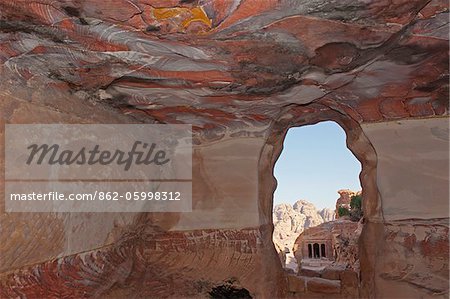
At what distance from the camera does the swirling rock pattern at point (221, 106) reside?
238 centimetres

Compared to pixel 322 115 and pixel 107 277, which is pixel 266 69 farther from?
pixel 107 277

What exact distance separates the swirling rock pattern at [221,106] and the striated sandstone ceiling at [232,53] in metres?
0.01

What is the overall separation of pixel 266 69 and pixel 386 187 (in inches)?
94.0

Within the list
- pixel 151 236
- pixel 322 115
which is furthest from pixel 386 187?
pixel 151 236
